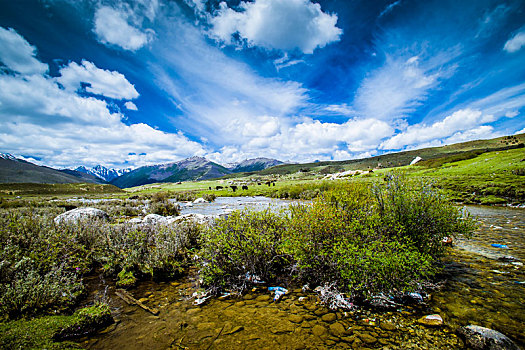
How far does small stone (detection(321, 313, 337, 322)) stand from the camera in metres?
4.88

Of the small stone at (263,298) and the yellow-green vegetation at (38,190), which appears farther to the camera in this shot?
the yellow-green vegetation at (38,190)

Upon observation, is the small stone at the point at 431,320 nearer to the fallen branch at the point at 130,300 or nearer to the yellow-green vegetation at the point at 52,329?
the fallen branch at the point at 130,300

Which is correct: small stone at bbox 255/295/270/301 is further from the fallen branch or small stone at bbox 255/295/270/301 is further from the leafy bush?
the fallen branch

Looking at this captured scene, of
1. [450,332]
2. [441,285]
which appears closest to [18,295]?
[450,332]

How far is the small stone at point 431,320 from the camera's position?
14.9 ft

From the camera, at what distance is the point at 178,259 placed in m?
8.55

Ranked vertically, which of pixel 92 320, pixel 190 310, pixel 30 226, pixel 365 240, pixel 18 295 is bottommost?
pixel 190 310

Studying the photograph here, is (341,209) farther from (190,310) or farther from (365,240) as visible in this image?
(190,310)

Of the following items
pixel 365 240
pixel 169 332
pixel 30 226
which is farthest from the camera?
pixel 30 226

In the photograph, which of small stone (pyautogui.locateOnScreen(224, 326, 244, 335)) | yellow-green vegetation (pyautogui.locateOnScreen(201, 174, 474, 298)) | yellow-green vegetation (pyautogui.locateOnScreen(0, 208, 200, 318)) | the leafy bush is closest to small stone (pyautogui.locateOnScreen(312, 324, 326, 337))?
yellow-green vegetation (pyautogui.locateOnScreen(201, 174, 474, 298))

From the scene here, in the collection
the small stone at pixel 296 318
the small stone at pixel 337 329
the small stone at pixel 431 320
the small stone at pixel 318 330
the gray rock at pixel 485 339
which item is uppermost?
the gray rock at pixel 485 339

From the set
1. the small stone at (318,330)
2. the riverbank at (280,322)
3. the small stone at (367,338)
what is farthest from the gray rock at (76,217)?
the small stone at (367,338)

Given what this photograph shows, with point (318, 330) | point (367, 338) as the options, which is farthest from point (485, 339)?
point (318, 330)

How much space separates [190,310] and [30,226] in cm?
677
